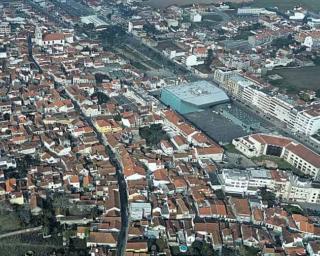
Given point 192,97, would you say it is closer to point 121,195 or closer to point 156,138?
point 156,138

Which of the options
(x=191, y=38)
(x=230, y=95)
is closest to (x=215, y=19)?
(x=191, y=38)

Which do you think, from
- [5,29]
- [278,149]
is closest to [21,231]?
[278,149]

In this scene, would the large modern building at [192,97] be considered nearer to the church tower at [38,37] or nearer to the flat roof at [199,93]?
the flat roof at [199,93]

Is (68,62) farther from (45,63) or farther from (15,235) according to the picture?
(15,235)

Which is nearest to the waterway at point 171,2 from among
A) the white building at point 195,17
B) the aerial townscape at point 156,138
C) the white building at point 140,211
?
the white building at point 195,17

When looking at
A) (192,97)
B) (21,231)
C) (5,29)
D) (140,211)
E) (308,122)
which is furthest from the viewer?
(5,29)

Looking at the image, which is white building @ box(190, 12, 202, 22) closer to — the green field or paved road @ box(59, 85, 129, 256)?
the green field
